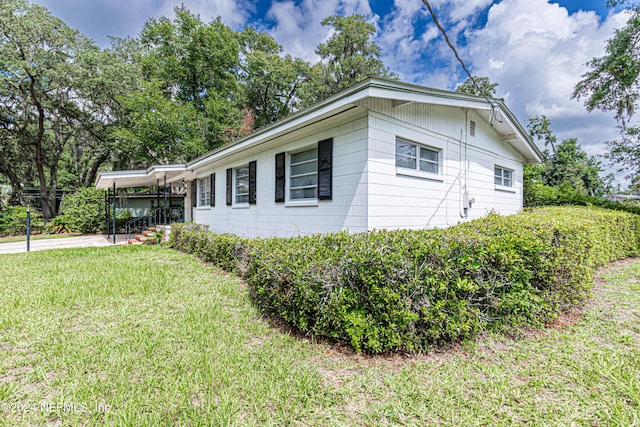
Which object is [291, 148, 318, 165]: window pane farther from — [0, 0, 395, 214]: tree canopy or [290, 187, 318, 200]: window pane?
[0, 0, 395, 214]: tree canopy

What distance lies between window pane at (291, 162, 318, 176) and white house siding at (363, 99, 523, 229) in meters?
1.60

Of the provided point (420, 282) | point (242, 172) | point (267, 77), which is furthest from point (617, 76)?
point (267, 77)

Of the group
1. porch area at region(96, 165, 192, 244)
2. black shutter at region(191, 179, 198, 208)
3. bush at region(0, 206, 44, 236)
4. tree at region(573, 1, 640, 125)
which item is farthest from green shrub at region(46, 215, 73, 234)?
tree at region(573, 1, 640, 125)

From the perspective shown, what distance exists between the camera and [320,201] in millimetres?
5512

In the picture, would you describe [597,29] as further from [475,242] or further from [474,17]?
[475,242]

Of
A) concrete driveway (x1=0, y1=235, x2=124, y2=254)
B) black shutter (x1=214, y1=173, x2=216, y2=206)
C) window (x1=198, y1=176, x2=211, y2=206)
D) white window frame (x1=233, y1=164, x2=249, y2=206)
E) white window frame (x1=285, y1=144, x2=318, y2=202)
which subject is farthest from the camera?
window (x1=198, y1=176, x2=211, y2=206)

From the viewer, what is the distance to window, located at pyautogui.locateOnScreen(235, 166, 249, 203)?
8281 mm

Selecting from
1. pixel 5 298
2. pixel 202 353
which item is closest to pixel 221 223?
pixel 5 298

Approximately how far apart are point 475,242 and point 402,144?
9.94 ft

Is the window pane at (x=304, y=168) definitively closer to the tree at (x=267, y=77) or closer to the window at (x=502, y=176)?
the window at (x=502, y=176)

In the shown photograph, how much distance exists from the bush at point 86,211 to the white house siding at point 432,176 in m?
17.3

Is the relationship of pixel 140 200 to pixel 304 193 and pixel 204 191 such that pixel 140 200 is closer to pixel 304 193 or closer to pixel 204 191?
pixel 204 191

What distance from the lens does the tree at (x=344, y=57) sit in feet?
66.0

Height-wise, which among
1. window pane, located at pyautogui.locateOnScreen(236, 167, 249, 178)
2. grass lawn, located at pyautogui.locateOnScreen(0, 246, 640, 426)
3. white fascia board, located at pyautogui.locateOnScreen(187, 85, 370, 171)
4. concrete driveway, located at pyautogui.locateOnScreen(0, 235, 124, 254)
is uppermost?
white fascia board, located at pyautogui.locateOnScreen(187, 85, 370, 171)
